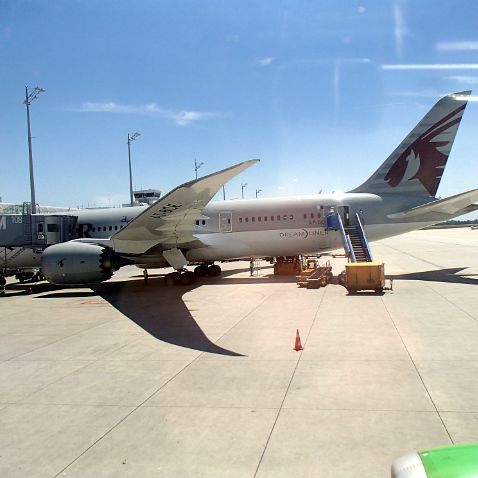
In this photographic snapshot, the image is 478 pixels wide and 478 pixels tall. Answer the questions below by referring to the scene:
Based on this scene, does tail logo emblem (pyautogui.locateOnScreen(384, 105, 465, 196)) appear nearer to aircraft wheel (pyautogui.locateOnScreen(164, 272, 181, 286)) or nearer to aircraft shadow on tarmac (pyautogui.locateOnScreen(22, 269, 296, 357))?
aircraft shadow on tarmac (pyautogui.locateOnScreen(22, 269, 296, 357))

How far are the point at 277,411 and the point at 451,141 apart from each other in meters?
20.2

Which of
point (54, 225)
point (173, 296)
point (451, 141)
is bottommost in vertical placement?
point (173, 296)

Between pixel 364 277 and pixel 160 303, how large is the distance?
723 cm

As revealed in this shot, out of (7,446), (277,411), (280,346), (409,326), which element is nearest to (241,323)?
(280,346)

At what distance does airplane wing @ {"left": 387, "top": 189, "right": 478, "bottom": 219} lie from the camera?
20141mm

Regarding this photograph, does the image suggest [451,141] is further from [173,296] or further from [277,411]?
[277,411]

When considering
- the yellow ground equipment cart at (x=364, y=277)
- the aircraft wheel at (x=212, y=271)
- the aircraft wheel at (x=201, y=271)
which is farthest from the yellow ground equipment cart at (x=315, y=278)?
the aircraft wheel at (x=201, y=271)

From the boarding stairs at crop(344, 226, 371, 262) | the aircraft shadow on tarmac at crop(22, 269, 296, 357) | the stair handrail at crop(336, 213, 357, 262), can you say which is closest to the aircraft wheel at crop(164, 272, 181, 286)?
the aircraft shadow on tarmac at crop(22, 269, 296, 357)

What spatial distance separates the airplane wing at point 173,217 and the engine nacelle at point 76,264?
927 mm

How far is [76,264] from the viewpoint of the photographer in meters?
18.6

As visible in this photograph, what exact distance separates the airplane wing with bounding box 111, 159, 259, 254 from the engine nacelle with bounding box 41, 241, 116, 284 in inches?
36.5

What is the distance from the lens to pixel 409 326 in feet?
36.7

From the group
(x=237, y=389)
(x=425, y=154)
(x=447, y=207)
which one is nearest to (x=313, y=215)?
(x=447, y=207)

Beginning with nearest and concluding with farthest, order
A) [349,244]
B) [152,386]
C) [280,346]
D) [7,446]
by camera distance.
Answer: [7,446]
[152,386]
[280,346]
[349,244]
